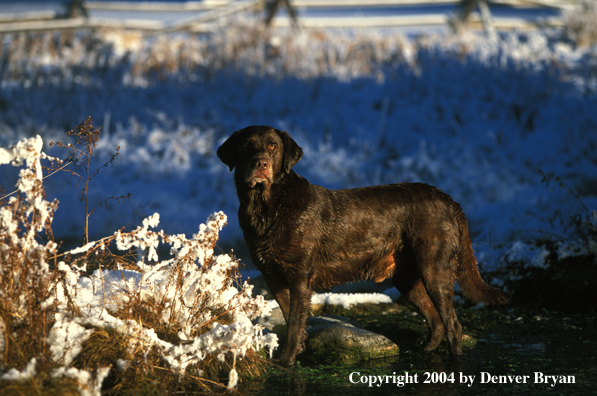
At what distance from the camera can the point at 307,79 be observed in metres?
14.1

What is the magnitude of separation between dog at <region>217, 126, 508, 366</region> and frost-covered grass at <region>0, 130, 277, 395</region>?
397mm

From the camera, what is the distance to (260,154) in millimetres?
4199

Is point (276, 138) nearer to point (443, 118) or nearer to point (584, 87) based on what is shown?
point (443, 118)

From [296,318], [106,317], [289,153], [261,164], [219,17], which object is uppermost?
[219,17]

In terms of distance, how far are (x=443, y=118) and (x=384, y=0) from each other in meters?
6.48

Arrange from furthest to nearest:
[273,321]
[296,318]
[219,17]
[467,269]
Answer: [219,17]
[273,321]
[467,269]
[296,318]

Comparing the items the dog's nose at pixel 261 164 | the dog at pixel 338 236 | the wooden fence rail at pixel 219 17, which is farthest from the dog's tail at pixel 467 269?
the wooden fence rail at pixel 219 17

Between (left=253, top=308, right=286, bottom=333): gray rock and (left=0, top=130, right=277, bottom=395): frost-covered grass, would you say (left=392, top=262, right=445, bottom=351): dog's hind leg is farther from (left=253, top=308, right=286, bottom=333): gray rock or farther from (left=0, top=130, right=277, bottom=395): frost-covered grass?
(left=0, top=130, right=277, bottom=395): frost-covered grass

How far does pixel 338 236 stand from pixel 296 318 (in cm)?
80

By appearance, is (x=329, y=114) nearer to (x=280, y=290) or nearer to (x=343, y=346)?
(x=280, y=290)

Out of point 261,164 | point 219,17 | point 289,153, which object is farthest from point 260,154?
point 219,17

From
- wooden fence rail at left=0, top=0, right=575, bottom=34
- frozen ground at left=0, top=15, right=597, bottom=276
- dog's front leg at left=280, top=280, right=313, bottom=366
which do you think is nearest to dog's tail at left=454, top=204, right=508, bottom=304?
dog's front leg at left=280, top=280, right=313, bottom=366

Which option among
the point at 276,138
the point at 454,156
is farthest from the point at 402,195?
the point at 454,156

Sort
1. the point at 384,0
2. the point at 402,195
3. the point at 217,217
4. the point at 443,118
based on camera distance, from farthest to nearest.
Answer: the point at 384,0, the point at 443,118, the point at 402,195, the point at 217,217
